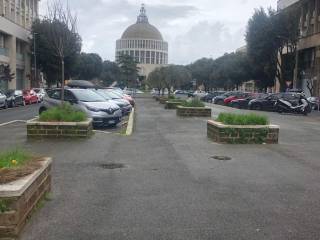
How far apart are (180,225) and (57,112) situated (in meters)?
8.96

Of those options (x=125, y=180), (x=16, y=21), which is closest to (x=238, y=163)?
(x=125, y=180)

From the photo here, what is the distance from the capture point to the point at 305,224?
5945mm

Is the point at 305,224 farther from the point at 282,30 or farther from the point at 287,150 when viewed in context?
the point at 282,30

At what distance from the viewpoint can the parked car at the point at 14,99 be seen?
41000mm

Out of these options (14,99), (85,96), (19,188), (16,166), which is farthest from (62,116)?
(14,99)

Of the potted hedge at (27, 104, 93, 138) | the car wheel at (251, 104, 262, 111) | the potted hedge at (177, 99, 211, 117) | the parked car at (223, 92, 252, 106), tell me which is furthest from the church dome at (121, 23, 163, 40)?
the potted hedge at (27, 104, 93, 138)

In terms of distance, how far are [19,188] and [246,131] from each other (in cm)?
841

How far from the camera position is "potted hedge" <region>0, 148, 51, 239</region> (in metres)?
5.26

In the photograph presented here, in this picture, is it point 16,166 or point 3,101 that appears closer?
point 16,166

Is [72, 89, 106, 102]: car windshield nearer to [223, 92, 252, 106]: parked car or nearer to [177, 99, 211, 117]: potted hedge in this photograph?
[177, 99, 211, 117]: potted hedge

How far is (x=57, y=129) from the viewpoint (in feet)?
44.5

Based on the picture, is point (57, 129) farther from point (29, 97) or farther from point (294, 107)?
point (29, 97)

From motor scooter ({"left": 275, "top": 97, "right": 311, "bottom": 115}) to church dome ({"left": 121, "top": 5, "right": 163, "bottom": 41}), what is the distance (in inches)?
5203

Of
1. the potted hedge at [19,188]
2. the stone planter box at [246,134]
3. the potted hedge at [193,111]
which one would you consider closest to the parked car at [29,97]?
the potted hedge at [193,111]
